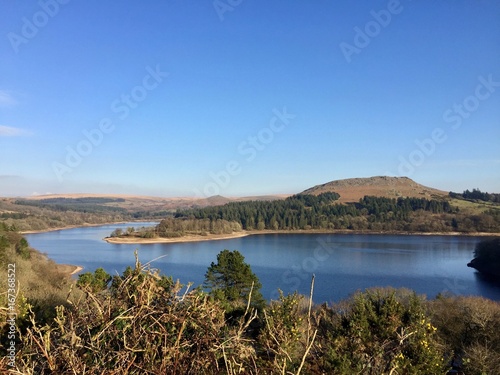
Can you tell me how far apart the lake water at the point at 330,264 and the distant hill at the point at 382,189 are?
1480 inches

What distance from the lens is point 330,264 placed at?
1225 inches

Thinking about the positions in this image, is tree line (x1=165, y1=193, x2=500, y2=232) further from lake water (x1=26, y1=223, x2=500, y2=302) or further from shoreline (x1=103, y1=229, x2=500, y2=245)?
lake water (x1=26, y1=223, x2=500, y2=302)

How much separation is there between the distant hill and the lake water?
37.6 meters

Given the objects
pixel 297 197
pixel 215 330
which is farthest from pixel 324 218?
pixel 215 330

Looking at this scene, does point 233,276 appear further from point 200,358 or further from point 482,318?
point 200,358

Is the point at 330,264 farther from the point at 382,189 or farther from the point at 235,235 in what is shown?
the point at 382,189

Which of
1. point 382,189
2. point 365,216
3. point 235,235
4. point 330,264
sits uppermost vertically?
point 382,189

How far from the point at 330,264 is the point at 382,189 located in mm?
66904

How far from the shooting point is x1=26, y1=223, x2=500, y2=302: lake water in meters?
23.5

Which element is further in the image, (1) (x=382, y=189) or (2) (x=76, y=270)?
(1) (x=382, y=189)

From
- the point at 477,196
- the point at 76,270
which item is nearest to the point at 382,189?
the point at 477,196

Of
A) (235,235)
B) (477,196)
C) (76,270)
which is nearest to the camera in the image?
(76,270)

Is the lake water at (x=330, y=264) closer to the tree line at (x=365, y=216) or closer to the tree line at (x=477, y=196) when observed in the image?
the tree line at (x=365, y=216)

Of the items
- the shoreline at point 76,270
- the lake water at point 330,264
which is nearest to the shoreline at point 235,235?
the lake water at point 330,264
